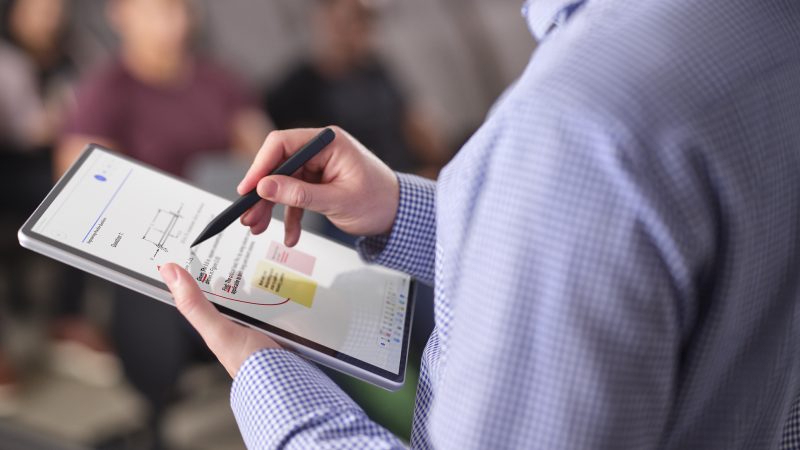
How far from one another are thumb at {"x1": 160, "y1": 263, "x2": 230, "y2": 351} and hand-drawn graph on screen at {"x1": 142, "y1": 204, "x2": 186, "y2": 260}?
0.20 feet

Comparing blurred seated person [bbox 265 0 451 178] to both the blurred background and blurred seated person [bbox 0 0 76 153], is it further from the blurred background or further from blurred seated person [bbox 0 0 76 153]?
blurred seated person [bbox 0 0 76 153]

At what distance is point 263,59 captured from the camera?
1905 millimetres

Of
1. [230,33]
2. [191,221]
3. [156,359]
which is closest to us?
[191,221]

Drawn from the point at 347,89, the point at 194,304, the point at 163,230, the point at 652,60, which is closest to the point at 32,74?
the point at 347,89

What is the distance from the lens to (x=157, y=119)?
1.39 m

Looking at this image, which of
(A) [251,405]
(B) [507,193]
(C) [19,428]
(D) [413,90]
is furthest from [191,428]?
(D) [413,90]

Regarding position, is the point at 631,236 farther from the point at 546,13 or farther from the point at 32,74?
the point at 32,74

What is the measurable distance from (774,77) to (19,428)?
A: 1.61m

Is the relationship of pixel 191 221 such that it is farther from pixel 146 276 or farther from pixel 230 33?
pixel 230 33

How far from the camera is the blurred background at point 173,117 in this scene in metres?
1.21

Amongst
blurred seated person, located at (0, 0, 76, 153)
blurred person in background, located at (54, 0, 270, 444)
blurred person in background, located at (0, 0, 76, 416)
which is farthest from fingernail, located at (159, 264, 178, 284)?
blurred seated person, located at (0, 0, 76, 153)

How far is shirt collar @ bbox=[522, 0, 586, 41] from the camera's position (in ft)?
1.27

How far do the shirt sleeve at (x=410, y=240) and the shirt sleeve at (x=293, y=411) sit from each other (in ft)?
0.60

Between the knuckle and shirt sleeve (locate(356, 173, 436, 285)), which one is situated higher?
the knuckle
